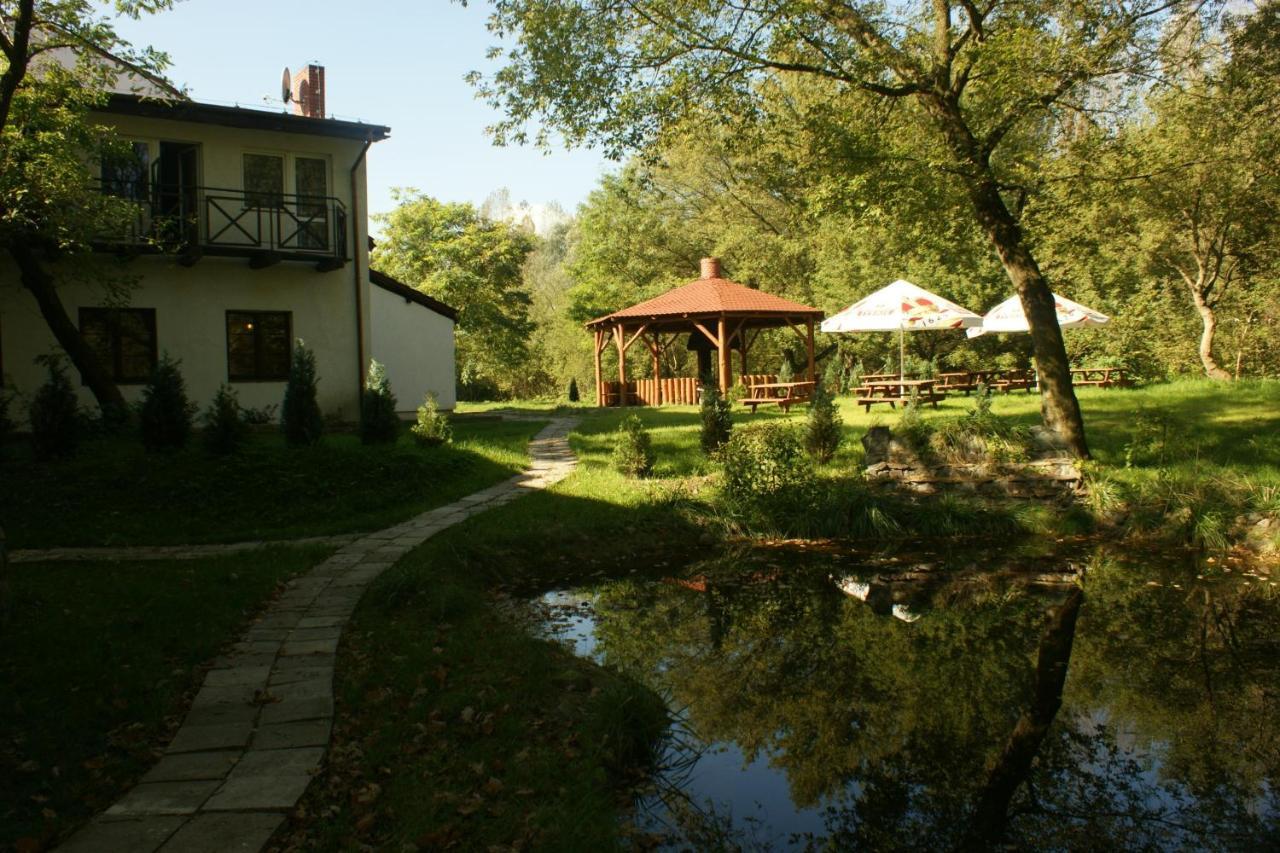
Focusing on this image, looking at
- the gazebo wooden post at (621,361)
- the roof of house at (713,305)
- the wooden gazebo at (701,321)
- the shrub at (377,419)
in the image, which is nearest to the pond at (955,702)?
the shrub at (377,419)

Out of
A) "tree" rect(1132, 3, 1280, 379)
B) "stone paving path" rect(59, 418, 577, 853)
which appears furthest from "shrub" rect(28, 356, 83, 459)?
"tree" rect(1132, 3, 1280, 379)

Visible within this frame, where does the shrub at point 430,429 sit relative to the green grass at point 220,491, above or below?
above

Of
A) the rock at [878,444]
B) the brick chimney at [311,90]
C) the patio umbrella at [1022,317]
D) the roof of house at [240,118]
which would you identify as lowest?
the rock at [878,444]

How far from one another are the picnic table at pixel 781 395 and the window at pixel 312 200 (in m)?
8.96

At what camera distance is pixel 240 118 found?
1466 cm

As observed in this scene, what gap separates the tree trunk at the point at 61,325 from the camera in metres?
12.3

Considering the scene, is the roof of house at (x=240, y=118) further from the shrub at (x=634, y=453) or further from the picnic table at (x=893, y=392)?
the picnic table at (x=893, y=392)

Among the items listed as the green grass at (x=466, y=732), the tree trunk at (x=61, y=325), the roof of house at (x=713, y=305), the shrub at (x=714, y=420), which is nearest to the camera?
the green grass at (x=466, y=732)

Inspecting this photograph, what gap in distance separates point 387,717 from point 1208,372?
24047 millimetres

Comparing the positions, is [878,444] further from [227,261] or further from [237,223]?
[227,261]

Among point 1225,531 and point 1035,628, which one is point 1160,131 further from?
point 1035,628

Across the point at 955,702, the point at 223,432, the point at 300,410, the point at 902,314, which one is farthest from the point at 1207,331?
the point at 223,432

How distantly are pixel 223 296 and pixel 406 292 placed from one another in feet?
15.1

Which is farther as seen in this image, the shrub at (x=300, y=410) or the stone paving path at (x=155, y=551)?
the shrub at (x=300, y=410)
